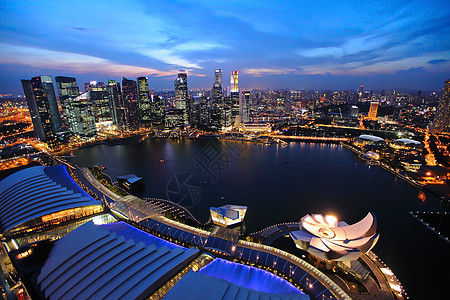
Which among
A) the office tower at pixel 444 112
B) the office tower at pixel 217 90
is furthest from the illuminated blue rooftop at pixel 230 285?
the office tower at pixel 444 112

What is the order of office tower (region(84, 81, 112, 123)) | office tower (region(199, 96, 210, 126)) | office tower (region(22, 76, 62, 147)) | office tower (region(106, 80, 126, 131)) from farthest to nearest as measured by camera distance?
office tower (region(199, 96, 210, 126)) → office tower (region(84, 81, 112, 123)) → office tower (region(106, 80, 126, 131)) → office tower (region(22, 76, 62, 147))

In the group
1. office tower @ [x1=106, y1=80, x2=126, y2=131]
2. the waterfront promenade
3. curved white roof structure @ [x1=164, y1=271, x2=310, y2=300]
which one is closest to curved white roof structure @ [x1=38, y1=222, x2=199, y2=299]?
curved white roof structure @ [x1=164, y1=271, x2=310, y2=300]

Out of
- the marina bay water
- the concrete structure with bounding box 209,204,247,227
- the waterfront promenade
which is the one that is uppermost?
the waterfront promenade

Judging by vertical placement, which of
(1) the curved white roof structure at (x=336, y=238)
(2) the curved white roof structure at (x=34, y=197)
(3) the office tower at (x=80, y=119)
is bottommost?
(1) the curved white roof structure at (x=336, y=238)

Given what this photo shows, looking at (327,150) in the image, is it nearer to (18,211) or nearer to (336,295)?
(336,295)

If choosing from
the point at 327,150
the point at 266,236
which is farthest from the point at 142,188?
the point at 327,150

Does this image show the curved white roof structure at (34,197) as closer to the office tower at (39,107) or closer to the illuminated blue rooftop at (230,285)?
the illuminated blue rooftop at (230,285)

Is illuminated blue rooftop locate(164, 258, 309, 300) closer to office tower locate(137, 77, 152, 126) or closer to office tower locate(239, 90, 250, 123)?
office tower locate(137, 77, 152, 126)
